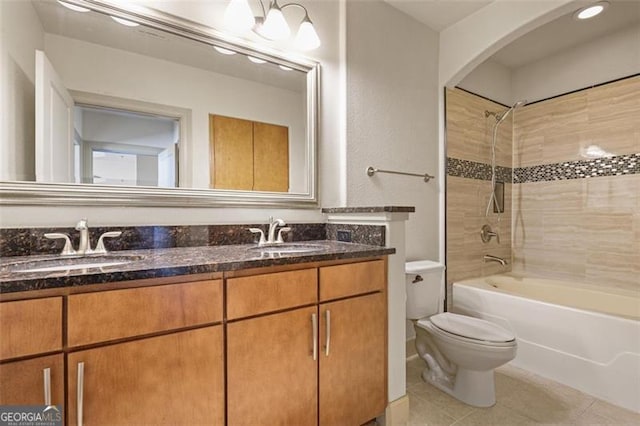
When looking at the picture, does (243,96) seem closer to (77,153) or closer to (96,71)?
(96,71)

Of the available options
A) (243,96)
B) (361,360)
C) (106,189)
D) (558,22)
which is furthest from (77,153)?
(558,22)

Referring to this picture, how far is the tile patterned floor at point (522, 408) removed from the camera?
1.57 meters

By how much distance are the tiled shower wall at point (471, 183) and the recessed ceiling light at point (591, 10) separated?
799mm

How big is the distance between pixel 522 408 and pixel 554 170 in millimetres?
2092

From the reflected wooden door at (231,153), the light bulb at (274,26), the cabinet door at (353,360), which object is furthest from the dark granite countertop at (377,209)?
the light bulb at (274,26)

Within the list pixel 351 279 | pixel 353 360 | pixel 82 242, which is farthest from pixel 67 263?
pixel 353 360

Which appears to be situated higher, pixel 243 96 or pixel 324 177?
pixel 243 96

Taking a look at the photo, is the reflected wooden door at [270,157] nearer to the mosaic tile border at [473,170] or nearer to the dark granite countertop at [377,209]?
the dark granite countertop at [377,209]

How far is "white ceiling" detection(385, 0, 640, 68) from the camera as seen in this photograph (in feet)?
6.95

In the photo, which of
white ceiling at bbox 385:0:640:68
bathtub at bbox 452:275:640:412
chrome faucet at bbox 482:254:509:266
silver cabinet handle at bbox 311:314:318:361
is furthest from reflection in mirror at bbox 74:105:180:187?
chrome faucet at bbox 482:254:509:266

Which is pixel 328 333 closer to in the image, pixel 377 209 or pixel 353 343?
pixel 353 343

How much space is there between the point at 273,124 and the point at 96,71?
85cm

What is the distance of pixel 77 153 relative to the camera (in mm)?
1292

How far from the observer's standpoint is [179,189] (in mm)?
1473
